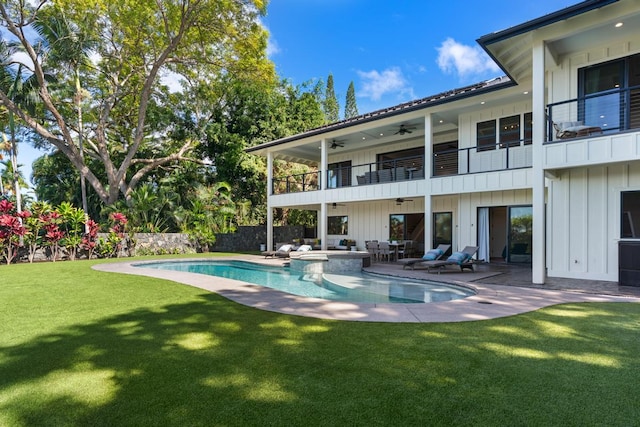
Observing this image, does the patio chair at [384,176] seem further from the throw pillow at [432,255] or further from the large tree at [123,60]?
the large tree at [123,60]

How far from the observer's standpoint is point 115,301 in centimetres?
698

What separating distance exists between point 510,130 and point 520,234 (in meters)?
4.05

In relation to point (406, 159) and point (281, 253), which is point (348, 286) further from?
point (406, 159)

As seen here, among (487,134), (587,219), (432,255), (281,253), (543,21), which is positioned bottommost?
(281,253)

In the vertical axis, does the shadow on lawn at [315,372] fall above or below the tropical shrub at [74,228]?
below

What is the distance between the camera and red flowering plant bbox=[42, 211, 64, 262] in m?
15.2

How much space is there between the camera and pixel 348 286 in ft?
33.0

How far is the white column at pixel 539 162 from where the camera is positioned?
9312 millimetres

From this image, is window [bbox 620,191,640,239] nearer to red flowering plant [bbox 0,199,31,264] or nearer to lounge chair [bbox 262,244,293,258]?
lounge chair [bbox 262,244,293,258]

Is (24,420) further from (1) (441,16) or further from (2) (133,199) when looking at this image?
(1) (441,16)

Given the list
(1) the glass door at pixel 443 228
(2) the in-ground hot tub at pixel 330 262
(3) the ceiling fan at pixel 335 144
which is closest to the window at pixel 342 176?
(3) the ceiling fan at pixel 335 144

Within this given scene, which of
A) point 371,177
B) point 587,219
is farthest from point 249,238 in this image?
point 587,219

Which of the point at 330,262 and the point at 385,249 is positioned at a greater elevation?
the point at 385,249

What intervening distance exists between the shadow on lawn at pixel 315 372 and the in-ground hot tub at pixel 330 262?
25.6 ft
